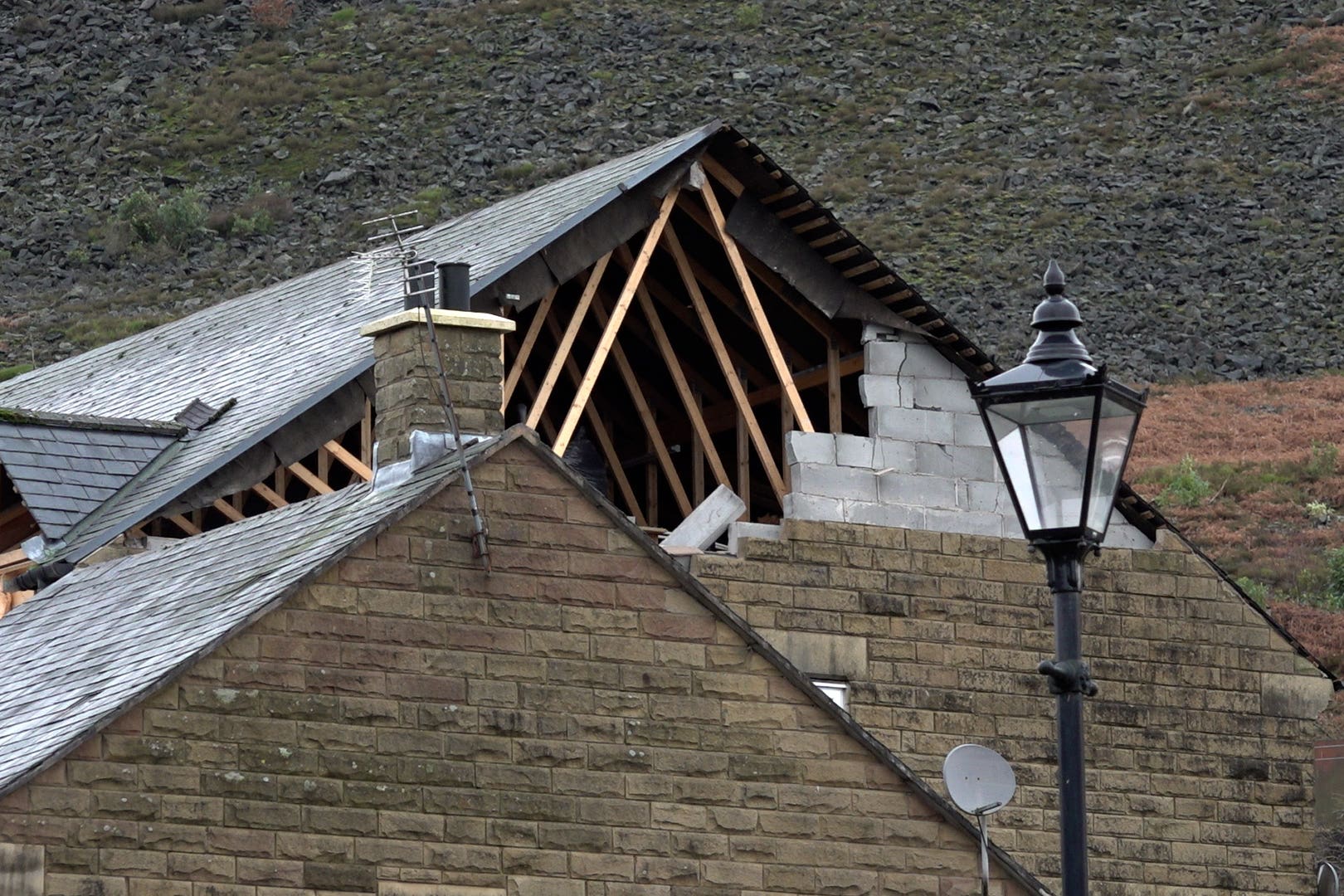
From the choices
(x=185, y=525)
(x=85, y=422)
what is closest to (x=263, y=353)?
(x=85, y=422)

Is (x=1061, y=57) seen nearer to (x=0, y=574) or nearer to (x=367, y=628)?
(x=0, y=574)

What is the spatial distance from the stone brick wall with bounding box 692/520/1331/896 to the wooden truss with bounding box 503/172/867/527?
1.11 meters

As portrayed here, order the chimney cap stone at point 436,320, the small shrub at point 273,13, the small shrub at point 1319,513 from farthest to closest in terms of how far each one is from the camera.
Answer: the small shrub at point 273,13 → the small shrub at point 1319,513 → the chimney cap stone at point 436,320

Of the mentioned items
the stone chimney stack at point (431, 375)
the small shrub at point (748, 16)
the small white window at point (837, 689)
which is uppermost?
the small shrub at point (748, 16)

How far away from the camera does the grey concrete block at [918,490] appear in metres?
22.0

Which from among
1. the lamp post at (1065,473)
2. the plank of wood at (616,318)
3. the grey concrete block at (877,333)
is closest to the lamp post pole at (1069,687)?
the lamp post at (1065,473)

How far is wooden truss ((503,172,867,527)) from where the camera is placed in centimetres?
2192

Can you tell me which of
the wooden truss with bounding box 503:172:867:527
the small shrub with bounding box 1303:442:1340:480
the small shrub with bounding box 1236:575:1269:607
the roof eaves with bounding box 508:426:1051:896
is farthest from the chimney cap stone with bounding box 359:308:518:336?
the small shrub with bounding box 1303:442:1340:480

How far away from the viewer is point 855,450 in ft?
72.0

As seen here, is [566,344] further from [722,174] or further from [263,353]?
[263,353]

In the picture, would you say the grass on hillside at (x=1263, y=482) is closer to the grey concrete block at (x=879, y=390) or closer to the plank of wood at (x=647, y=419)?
the plank of wood at (x=647, y=419)

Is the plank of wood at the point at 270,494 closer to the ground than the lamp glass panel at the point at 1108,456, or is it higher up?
higher up

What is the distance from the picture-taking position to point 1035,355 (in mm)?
11250

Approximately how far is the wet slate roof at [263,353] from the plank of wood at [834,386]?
217 cm
